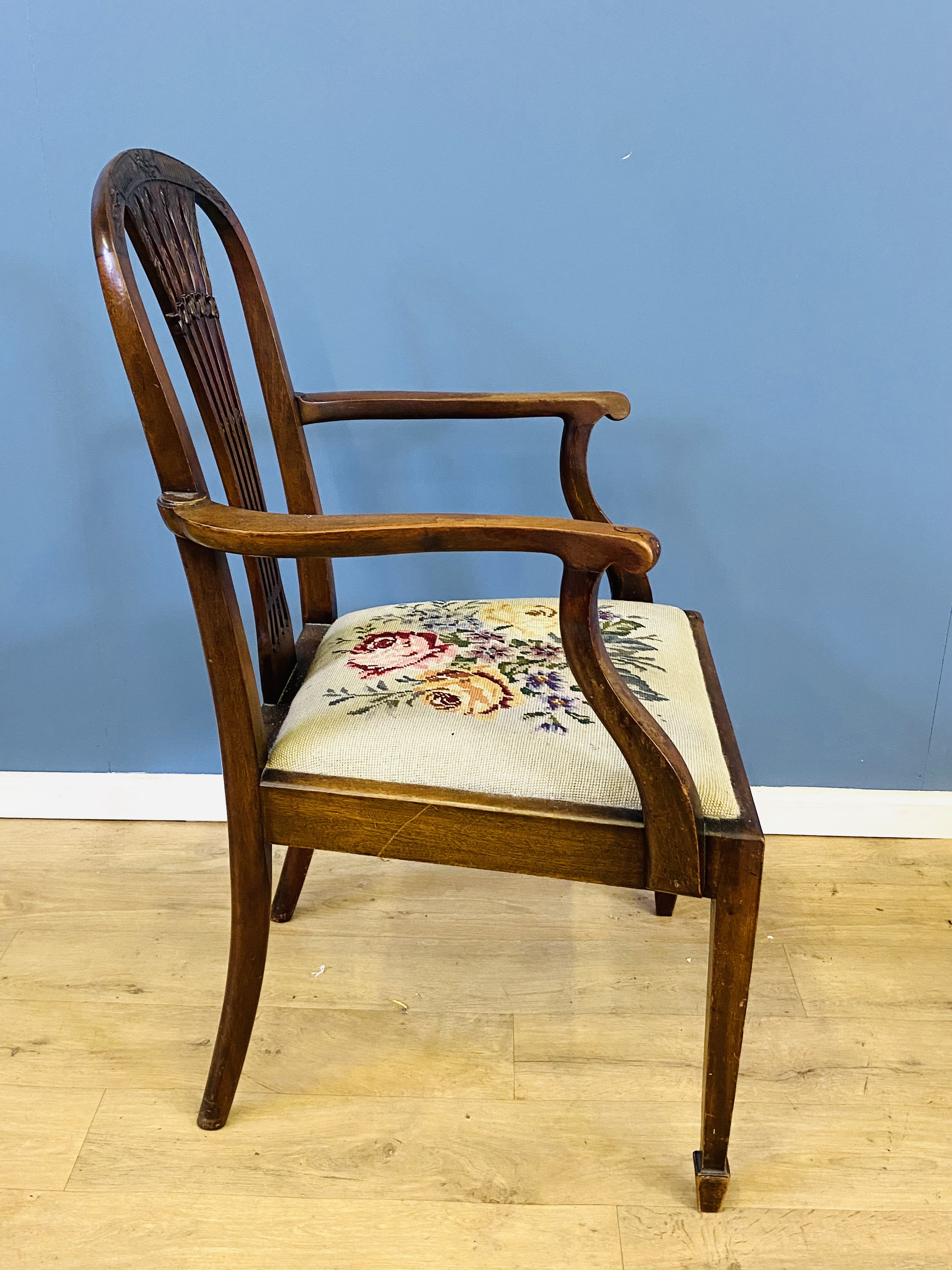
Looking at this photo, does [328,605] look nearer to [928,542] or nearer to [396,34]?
[396,34]

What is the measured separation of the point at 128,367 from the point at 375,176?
0.67 meters

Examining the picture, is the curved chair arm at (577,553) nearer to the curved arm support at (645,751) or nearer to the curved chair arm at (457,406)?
the curved arm support at (645,751)

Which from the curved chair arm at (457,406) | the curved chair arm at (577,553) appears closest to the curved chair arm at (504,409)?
the curved chair arm at (457,406)

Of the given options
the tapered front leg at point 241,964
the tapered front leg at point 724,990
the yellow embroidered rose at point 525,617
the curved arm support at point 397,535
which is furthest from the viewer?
the yellow embroidered rose at point 525,617

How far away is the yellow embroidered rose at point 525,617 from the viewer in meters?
1.19

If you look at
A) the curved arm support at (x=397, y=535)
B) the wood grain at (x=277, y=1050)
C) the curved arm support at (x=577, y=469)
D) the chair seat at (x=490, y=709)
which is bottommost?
the wood grain at (x=277, y=1050)

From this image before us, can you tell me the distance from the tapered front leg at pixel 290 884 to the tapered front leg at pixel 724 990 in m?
0.66

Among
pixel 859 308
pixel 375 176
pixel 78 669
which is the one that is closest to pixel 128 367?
pixel 375 176

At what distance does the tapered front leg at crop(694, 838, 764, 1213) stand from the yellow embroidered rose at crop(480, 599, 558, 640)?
353mm

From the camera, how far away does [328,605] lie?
1.33 metres

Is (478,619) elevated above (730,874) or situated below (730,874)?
above

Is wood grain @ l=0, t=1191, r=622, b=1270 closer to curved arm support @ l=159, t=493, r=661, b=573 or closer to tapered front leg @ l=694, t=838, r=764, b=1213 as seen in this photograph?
tapered front leg @ l=694, t=838, r=764, b=1213

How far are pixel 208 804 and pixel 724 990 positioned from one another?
102 centimetres

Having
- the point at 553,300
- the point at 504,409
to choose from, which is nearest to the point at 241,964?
the point at 504,409
